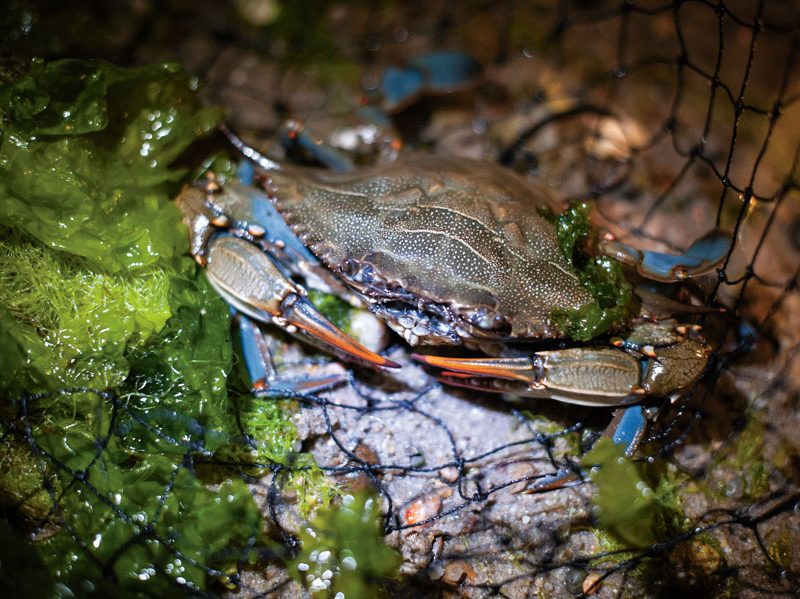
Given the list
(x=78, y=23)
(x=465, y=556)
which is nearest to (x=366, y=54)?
(x=78, y=23)

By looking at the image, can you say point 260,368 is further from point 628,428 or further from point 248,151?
point 628,428

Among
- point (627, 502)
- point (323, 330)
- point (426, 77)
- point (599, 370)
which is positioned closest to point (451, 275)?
point (323, 330)

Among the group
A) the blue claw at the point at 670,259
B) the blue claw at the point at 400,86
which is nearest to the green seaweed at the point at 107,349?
the blue claw at the point at 400,86

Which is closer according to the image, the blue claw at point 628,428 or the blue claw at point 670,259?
the blue claw at point 628,428

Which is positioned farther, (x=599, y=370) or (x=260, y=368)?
(x=260, y=368)

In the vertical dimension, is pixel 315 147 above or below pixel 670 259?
above

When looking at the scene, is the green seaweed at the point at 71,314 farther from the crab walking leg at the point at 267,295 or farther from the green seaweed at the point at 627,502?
the green seaweed at the point at 627,502

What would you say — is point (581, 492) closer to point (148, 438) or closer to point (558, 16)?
point (148, 438)

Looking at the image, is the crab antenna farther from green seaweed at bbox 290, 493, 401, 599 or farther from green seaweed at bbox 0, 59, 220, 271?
green seaweed at bbox 290, 493, 401, 599
